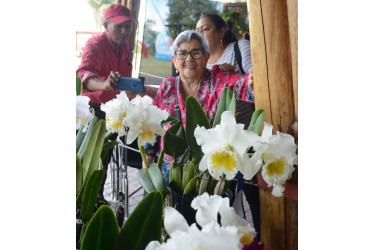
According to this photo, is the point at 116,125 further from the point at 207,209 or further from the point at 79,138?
the point at 207,209

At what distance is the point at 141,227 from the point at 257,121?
0.34 metres

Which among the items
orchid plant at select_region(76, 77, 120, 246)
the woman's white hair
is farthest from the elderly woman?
orchid plant at select_region(76, 77, 120, 246)

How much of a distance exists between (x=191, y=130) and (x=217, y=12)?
386mm

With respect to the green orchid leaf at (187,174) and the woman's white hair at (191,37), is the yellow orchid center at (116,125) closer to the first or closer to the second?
the green orchid leaf at (187,174)

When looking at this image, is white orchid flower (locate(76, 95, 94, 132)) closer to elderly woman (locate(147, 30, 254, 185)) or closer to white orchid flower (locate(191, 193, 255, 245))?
elderly woman (locate(147, 30, 254, 185))

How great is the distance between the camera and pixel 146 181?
27.8 inches

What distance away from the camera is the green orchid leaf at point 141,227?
1.43 feet

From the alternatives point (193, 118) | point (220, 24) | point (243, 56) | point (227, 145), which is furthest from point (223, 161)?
point (220, 24)

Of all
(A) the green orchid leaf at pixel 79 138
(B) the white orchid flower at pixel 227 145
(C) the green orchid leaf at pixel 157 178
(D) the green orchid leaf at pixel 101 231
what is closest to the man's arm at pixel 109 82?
(A) the green orchid leaf at pixel 79 138

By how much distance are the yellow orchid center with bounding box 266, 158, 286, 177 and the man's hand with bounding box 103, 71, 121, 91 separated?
0.54 metres

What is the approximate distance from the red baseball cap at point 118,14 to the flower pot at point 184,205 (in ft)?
1.65

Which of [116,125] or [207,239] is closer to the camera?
[207,239]
